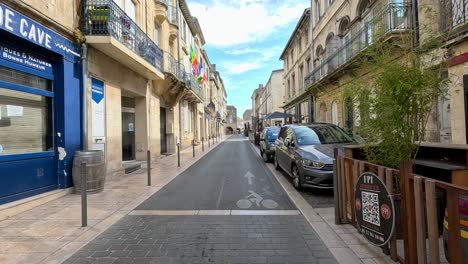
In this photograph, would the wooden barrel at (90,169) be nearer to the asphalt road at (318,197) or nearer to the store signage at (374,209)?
the asphalt road at (318,197)

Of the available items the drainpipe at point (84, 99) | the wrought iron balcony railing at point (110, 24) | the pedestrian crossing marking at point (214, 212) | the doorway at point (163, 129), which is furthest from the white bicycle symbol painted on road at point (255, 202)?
the doorway at point (163, 129)

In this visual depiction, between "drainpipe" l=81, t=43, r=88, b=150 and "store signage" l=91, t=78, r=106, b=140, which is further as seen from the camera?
"store signage" l=91, t=78, r=106, b=140

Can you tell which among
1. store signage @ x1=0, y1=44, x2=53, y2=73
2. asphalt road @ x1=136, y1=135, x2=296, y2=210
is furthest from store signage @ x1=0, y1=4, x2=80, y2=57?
asphalt road @ x1=136, y1=135, x2=296, y2=210

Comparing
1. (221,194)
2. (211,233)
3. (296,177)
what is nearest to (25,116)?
(221,194)

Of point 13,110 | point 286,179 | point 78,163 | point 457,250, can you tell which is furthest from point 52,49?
point 457,250

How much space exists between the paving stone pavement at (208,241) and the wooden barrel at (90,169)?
2683 mm

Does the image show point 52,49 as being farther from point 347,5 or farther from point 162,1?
point 347,5

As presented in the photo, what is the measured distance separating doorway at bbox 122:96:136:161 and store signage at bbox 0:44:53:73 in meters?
6.19

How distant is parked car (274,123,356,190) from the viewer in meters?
6.78

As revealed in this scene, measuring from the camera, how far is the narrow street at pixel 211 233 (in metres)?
3.71

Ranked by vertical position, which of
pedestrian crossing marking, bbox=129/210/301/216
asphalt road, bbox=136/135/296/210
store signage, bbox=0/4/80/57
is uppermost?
store signage, bbox=0/4/80/57

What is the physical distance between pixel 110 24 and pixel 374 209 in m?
8.61

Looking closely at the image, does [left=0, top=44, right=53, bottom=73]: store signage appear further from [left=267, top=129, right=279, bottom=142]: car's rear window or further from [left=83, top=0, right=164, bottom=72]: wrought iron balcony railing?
[left=267, top=129, right=279, bottom=142]: car's rear window

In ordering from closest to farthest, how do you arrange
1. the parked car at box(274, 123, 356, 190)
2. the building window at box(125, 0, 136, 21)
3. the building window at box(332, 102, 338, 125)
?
1. the parked car at box(274, 123, 356, 190)
2. the building window at box(125, 0, 136, 21)
3. the building window at box(332, 102, 338, 125)
